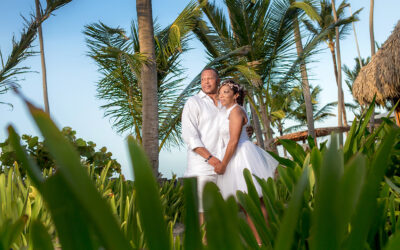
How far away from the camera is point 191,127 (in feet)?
9.74

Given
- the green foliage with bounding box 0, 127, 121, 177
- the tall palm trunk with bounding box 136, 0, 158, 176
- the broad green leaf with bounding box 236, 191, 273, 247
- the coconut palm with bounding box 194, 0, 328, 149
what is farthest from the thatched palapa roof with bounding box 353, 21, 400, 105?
the broad green leaf with bounding box 236, 191, 273, 247

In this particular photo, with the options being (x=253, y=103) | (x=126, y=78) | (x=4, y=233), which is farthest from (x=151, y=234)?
(x=253, y=103)

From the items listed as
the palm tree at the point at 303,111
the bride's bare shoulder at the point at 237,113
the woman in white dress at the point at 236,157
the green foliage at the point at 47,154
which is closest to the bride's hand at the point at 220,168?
the woman in white dress at the point at 236,157

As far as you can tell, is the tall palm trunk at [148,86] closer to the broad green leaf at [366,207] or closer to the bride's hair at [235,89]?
the bride's hair at [235,89]

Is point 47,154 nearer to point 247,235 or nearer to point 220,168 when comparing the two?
point 220,168

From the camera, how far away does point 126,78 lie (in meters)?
7.62

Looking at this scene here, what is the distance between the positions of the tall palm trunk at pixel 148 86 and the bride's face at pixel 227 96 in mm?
2241

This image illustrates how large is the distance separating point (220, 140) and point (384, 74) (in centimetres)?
831

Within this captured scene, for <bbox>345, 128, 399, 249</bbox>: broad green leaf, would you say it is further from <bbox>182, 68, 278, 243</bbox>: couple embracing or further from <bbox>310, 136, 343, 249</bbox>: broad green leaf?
<bbox>182, 68, 278, 243</bbox>: couple embracing

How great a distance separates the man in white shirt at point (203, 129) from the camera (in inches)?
114

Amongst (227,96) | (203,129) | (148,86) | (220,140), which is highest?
(148,86)

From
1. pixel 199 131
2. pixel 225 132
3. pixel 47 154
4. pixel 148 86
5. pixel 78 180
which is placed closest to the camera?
pixel 78 180

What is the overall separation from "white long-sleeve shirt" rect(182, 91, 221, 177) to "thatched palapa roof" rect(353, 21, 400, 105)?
725cm

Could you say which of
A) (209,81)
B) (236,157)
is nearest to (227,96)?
(209,81)
